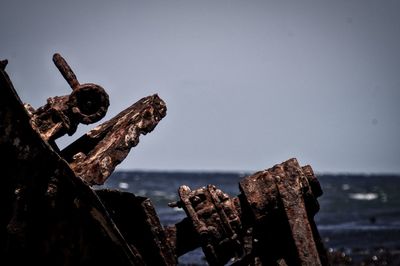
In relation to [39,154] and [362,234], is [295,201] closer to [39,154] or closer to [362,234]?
[39,154]

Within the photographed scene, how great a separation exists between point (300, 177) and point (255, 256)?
2.11ft

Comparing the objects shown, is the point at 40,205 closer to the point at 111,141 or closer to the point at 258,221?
the point at 111,141

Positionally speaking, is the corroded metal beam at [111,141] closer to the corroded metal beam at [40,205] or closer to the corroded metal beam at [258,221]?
the corroded metal beam at [40,205]

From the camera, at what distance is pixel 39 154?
2594 mm

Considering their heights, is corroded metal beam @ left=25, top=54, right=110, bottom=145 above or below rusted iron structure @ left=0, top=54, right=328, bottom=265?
above

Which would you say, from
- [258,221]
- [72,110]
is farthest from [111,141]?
[258,221]

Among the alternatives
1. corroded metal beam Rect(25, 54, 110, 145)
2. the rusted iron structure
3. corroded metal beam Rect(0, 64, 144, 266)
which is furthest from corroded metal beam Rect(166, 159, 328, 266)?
corroded metal beam Rect(25, 54, 110, 145)

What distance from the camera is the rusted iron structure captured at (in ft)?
8.55

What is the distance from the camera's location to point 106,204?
3191mm

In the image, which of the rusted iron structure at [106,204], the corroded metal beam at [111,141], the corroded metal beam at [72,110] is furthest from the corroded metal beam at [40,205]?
the corroded metal beam at [72,110]

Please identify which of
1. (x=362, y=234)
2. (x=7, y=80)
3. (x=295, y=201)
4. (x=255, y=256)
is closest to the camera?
(x=7, y=80)

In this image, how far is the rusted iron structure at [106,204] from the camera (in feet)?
8.55

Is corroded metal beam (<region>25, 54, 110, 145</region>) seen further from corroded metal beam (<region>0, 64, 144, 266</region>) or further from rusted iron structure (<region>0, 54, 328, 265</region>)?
corroded metal beam (<region>0, 64, 144, 266</region>)

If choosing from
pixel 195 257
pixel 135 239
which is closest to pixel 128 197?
pixel 135 239
